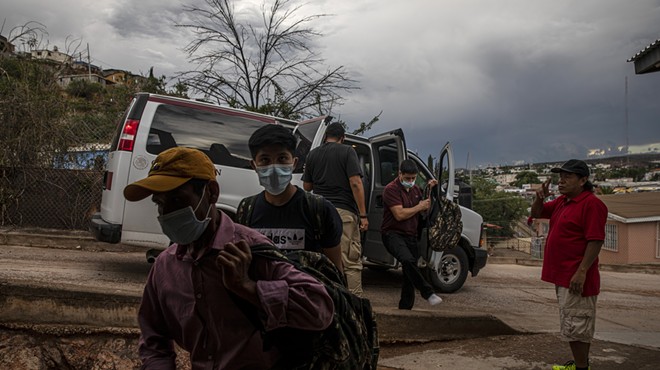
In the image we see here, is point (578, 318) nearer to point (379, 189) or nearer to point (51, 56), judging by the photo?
point (379, 189)

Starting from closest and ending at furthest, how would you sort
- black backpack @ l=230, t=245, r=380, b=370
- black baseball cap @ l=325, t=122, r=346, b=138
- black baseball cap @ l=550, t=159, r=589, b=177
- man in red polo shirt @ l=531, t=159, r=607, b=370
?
black backpack @ l=230, t=245, r=380, b=370, man in red polo shirt @ l=531, t=159, r=607, b=370, black baseball cap @ l=550, t=159, r=589, b=177, black baseball cap @ l=325, t=122, r=346, b=138

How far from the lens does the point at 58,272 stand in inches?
245

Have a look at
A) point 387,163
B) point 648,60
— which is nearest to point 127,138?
point 387,163

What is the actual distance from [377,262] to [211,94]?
858cm

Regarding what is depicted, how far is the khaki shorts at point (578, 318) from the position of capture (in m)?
3.65

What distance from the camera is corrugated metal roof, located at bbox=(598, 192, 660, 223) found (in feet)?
82.1

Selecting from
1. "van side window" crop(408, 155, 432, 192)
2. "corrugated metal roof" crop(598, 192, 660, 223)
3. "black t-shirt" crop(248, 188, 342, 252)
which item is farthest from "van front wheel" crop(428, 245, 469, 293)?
"corrugated metal roof" crop(598, 192, 660, 223)

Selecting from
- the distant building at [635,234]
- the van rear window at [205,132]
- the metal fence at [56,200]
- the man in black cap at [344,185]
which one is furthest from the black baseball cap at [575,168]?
the distant building at [635,234]

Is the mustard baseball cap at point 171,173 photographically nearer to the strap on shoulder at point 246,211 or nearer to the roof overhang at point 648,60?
the strap on shoulder at point 246,211

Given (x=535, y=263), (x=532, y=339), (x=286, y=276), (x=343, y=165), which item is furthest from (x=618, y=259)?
(x=286, y=276)

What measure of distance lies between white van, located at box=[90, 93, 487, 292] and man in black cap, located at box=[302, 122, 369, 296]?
1264 mm

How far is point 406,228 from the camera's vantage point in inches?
205

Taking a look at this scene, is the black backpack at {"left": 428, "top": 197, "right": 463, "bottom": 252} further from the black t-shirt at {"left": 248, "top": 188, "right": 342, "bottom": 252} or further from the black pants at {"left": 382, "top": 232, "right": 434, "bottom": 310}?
the black t-shirt at {"left": 248, "top": 188, "right": 342, "bottom": 252}

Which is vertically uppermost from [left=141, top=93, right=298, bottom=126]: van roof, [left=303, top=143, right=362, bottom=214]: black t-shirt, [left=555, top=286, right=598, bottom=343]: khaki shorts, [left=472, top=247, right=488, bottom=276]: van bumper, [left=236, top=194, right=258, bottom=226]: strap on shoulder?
[left=141, top=93, right=298, bottom=126]: van roof
